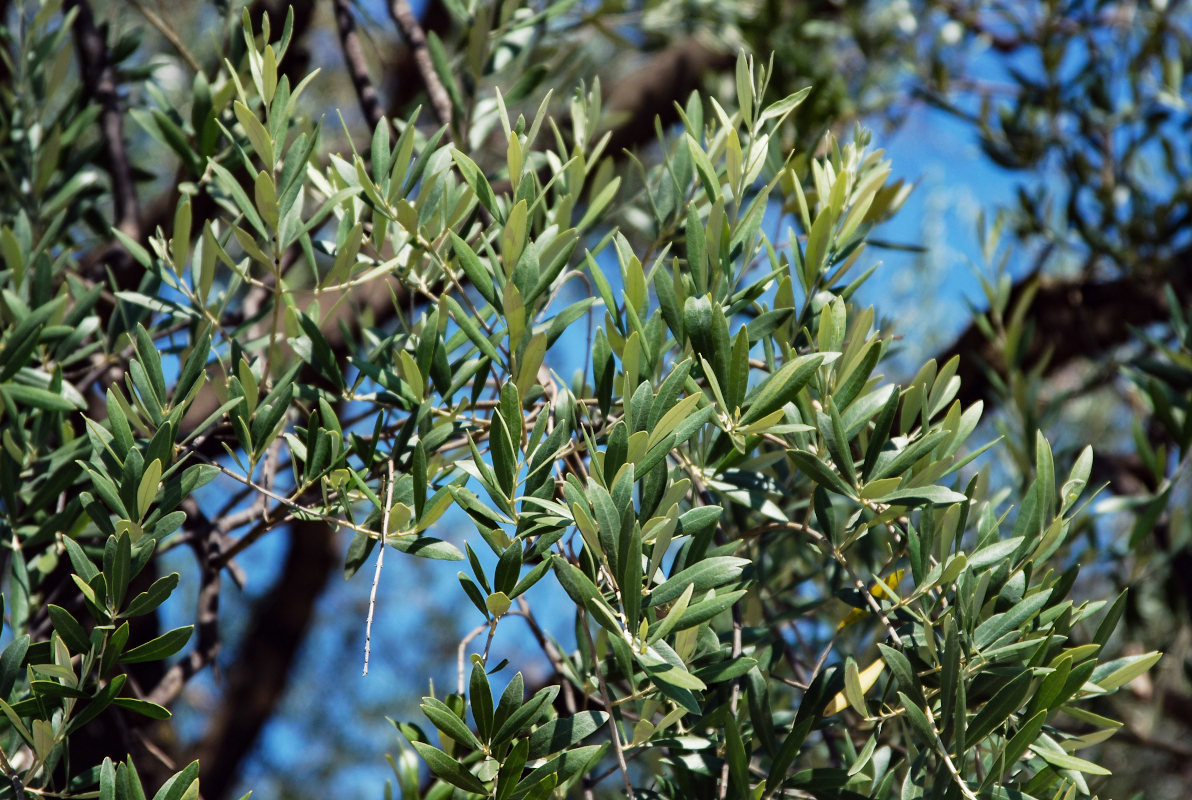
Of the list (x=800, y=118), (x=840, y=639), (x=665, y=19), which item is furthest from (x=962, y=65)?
(x=840, y=639)

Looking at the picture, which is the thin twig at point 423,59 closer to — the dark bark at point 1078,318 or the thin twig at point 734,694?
the thin twig at point 734,694

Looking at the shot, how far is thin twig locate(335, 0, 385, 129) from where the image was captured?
51.8 inches

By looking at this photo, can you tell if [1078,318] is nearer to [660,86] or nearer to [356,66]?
[660,86]

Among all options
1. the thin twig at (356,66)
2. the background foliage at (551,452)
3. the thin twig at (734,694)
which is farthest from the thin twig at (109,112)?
the thin twig at (734,694)

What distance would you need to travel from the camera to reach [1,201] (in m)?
1.51

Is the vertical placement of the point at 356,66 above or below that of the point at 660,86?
above

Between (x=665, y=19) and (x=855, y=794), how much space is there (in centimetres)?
175

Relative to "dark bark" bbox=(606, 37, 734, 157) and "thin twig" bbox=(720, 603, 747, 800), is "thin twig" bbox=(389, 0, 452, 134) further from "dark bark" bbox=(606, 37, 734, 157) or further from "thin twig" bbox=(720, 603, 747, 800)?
"dark bark" bbox=(606, 37, 734, 157)

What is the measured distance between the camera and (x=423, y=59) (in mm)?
1374

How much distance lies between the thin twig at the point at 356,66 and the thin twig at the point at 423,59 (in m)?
0.07

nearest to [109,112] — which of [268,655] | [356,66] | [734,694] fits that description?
[356,66]

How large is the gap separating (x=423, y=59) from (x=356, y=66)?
0.09 metres

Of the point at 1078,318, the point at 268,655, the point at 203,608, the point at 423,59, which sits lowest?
the point at 268,655

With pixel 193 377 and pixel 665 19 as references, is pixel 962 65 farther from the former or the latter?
pixel 193 377
